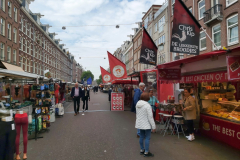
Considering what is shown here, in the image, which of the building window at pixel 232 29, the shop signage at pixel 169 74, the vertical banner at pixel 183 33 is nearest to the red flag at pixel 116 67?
the shop signage at pixel 169 74

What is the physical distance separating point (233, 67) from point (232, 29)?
13734 mm

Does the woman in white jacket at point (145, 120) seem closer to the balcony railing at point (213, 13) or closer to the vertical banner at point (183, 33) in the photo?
the vertical banner at point (183, 33)

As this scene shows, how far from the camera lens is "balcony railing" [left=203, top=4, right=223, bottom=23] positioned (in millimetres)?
16334

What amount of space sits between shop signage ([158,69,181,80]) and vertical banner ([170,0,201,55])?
2002 millimetres

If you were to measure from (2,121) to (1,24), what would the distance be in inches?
913

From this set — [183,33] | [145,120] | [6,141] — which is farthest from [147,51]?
[6,141]

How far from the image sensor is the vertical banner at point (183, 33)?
555 cm

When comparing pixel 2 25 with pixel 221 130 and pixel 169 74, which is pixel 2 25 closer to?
pixel 169 74

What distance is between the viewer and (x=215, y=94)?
7.21 meters

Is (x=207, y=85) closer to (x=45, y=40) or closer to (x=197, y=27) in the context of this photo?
(x=197, y=27)

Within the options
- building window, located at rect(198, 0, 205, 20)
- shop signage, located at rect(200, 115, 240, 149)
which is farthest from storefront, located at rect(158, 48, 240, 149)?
building window, located at rect(198, 0, 205, 20)

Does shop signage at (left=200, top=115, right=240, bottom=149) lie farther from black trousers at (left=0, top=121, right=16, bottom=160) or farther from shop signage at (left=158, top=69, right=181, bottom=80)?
black trousers at (left=0, top=121, right=16, bottom=160)

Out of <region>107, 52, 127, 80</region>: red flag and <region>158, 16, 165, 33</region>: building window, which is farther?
<region>158, 16, 165, 33</region>: building window

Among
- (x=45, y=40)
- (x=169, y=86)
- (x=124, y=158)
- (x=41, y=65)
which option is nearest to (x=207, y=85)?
(x=169, y=86)
